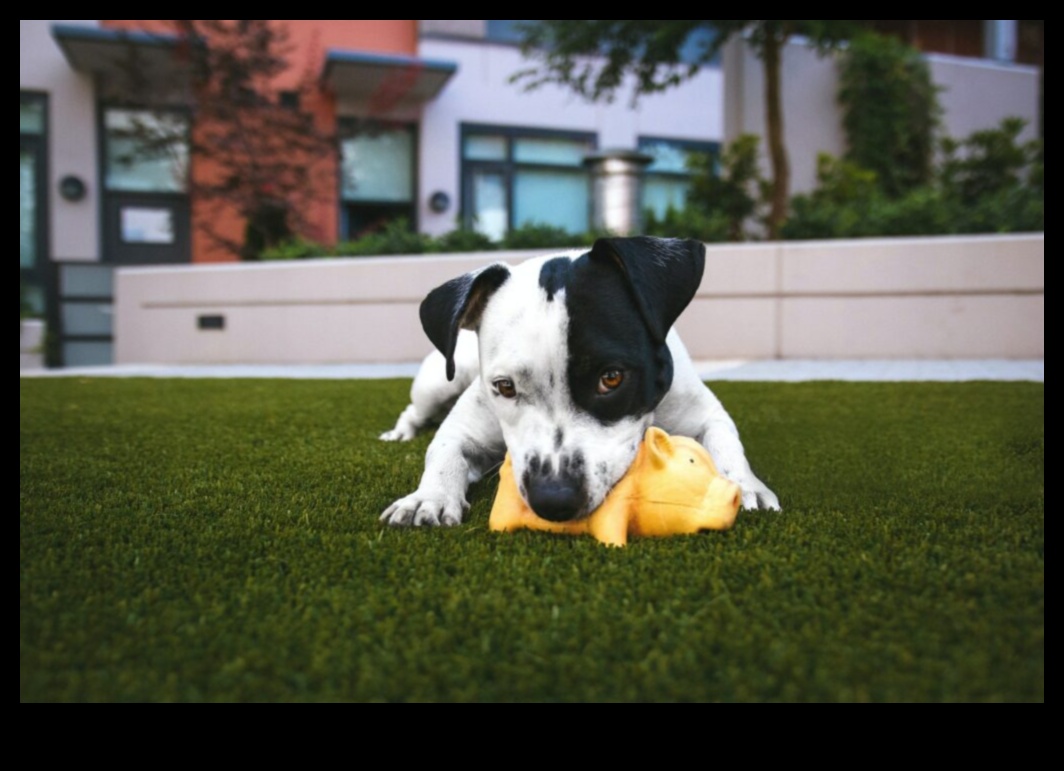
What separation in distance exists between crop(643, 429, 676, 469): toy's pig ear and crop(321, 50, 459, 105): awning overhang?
42.9ft

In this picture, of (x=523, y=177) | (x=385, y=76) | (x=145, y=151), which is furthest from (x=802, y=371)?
(x=145, y=151)

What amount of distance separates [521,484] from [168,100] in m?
14.4

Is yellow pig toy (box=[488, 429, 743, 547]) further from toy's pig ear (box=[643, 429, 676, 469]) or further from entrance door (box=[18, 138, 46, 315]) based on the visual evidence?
entrance door (box=[18, 138, 46, 315])

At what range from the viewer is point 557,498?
2188 mm

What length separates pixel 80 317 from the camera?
1235 centimetres

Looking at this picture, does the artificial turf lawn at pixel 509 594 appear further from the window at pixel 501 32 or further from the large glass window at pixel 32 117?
the window at pixel 501 32

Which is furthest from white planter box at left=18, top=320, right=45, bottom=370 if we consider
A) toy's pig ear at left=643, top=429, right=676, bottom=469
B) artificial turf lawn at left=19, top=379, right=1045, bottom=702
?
toy's pig ear at left=643, top=429, right=676, bottom=469

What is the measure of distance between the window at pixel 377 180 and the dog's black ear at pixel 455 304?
43.7 feet

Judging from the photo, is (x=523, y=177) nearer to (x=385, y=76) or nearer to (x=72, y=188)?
(x=385, y=76)

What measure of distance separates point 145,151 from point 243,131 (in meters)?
1.82

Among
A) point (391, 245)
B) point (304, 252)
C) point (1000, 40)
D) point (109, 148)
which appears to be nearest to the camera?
point (391, 245)
